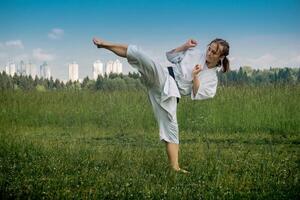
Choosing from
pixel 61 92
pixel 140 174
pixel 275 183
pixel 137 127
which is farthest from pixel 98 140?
pixel 275 183

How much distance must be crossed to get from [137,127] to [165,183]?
11.0ft

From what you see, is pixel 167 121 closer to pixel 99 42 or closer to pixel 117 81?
pixel 99 42

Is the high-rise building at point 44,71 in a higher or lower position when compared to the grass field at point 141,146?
higher

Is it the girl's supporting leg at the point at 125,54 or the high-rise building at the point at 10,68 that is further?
the high-rise building at the point at 10,68

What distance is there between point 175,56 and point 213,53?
1.02ft

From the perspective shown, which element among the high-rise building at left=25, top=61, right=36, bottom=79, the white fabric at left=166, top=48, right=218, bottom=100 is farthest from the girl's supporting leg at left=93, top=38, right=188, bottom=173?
the high-rise building at left=25, top=61, right=36, bottom=79

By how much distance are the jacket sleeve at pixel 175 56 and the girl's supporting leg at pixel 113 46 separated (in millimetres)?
483

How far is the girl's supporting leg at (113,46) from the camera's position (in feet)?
13.7

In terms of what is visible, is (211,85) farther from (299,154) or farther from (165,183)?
(299,154)

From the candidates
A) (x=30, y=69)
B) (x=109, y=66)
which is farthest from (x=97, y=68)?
(x=30, y=69)

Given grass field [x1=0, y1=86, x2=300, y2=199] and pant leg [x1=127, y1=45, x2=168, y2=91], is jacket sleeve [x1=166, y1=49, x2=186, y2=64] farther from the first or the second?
grass field [x1=0, y1=86, x2=300, y2=199]

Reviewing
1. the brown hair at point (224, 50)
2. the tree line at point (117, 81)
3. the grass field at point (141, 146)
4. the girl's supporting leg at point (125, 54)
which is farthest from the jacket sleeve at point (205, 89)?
the tree line at point (117, 81)

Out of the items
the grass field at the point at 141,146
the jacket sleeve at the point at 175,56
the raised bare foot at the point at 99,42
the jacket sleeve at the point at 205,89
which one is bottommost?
the grass field at the point at 141,146

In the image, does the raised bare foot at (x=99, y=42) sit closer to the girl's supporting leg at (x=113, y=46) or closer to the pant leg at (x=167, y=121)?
the girl's supporting leg at (x=113, y=46)
